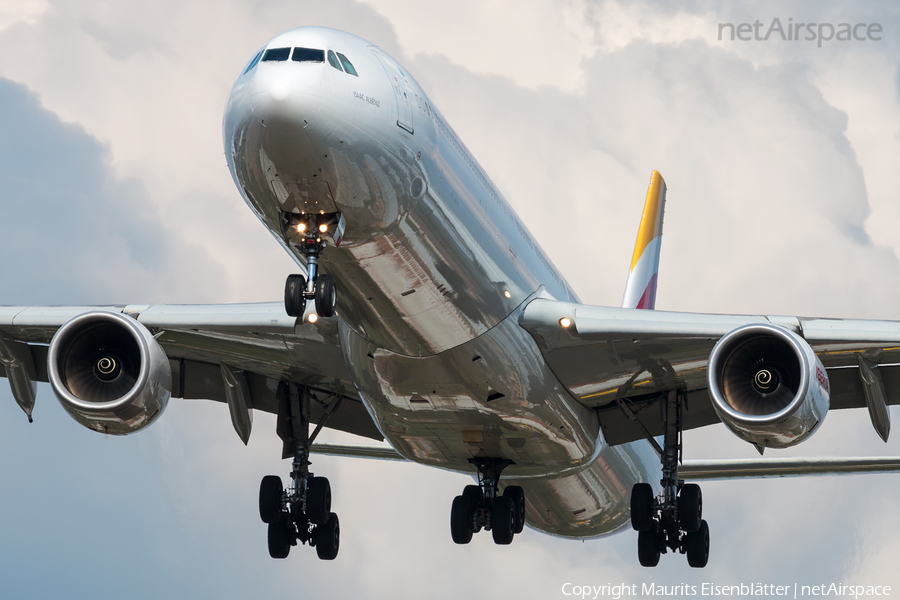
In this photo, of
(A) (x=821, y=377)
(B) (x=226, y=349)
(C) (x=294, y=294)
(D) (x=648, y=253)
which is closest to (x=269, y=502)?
(B) (x=226, y=349)

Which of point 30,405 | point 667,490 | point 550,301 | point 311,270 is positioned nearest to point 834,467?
point 667,490

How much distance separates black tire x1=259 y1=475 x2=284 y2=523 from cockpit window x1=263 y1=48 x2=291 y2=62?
8.98 m

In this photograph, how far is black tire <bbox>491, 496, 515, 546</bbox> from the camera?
61.3 ft

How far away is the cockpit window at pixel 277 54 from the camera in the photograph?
12344 millimetres

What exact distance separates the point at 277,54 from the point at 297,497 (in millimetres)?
9025

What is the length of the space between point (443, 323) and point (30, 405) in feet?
26.0

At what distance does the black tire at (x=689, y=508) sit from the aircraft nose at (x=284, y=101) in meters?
9.84

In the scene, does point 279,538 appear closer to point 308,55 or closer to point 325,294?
point 325,294

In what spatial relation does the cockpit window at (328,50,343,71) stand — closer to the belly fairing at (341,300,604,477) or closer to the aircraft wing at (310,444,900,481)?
the belly fairing at (341,300,604,477)

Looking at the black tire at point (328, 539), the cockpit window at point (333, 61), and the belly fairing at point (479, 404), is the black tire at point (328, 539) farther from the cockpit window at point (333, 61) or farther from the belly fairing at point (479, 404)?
the cockpit window at point (333, 61)

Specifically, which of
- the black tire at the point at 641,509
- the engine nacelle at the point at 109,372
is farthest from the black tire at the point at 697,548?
the engine nacelle at the point at 109,372

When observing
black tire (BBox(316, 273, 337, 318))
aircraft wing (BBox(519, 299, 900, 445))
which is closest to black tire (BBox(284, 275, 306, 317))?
black tire (BBox(316, 273, 337, 318))

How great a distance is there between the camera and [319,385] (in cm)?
1912

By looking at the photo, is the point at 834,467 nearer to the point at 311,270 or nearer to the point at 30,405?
the point at 311,270
